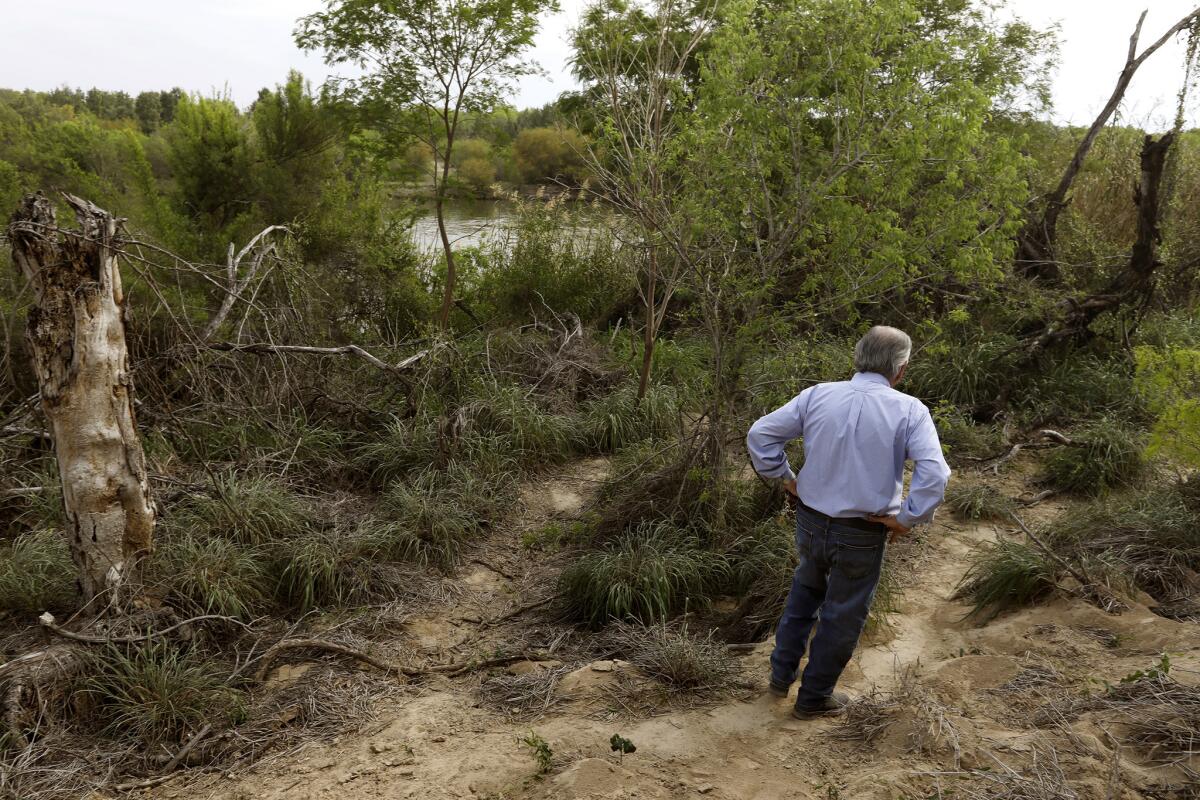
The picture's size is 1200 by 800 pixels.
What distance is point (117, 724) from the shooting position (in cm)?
362

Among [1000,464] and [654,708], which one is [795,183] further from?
[1000,464]

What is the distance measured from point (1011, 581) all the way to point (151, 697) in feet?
13.9

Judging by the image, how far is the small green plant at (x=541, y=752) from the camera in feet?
10.4

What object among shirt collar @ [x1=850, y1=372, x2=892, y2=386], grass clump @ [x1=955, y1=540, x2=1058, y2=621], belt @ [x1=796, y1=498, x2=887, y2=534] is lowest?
grass clump @ [x1=955, y1=540, x2=1058, y2=621]

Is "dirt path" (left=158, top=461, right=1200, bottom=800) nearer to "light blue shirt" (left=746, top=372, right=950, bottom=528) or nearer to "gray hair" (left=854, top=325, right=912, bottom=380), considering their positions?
"light blue shirt" (left=746, top=372, right=950, bottom=528)

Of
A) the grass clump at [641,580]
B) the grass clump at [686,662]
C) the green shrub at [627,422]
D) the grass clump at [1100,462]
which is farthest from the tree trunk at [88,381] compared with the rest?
the grass clump at [1100,462]

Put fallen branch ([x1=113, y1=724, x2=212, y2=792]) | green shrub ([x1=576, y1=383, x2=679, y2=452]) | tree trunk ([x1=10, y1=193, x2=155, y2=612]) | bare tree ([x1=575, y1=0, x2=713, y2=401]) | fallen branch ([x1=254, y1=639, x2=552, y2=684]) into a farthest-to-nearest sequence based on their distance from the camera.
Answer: green shrub ([x1=576, y1=383, x2=679, y2=452]) → bare tree ([x1=575, y1=0, x2=713, y2=401]) → fallen branch ([x1=254, y1=639, x2=552, y2=684]) → tree trunk ([x1=10, y1=193, x2=155, y2=612]) → fallen branch ([x1=113, y1=724, x2=212, y2=792])

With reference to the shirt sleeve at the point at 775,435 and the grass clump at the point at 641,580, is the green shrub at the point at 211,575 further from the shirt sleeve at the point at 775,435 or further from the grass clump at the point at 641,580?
the shirt sleeve at the point at 775,435

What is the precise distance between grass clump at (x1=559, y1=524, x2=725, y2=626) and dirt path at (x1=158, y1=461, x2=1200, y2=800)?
427 mm

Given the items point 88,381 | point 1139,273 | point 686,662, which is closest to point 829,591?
point 686,662

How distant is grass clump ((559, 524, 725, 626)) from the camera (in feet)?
15.4

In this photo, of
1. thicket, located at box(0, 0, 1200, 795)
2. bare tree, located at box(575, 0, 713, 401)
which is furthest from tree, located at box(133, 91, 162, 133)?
bare tree, located at box(575, 0, 713, 401)

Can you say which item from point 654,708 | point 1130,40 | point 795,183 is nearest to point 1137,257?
point 1130,40

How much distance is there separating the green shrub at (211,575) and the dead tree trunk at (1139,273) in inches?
282
